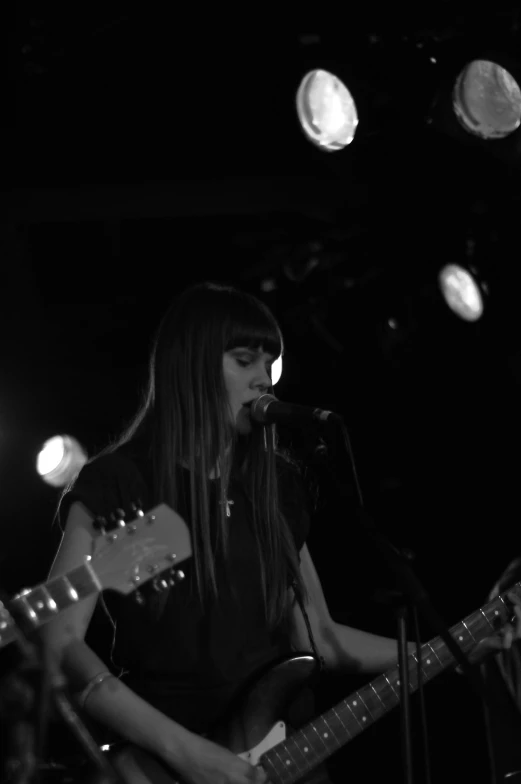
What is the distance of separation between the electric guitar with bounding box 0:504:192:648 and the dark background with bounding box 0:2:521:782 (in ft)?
4.70

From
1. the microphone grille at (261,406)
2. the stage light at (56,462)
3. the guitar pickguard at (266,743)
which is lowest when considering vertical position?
the guitar pickguard at (266,743)

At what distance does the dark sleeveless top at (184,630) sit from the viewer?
2645 millimetres

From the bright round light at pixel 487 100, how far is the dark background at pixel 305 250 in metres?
0.06

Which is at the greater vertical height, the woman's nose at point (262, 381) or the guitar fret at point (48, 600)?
the woman's nose at point (262, 381)

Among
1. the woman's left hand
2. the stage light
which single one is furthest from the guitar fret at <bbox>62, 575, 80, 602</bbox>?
the stage light

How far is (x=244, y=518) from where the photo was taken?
2.93 metres

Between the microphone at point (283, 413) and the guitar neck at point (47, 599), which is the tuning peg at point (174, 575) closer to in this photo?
the guitar neck at point (47, 599)

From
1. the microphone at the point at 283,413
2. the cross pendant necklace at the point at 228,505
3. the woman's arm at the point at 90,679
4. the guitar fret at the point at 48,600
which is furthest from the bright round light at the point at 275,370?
the guitar fret at the point at 48,600

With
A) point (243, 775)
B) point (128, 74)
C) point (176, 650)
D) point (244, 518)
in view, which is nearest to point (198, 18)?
point (128, 74)

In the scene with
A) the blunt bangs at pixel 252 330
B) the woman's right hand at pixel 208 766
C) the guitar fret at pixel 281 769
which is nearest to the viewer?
the woman's right hand at pixel 208 766

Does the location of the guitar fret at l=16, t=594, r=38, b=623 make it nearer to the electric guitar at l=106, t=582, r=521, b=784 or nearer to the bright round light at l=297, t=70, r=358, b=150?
the electric guitar at l=106, t=582, r=521, b=784

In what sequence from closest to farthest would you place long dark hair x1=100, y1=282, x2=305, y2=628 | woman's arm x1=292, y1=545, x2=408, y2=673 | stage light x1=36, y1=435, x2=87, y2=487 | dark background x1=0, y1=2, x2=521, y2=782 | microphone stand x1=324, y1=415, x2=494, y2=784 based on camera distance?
1. microphone stand x1=324, y1=415, x2=494, y2=784
2. long dark hair x1=100, y1=282, x2=305, y2=628
3. woman's arm x1=292, y1=545, x2=408, y2=673
4. dark background x1=0, y1=2, x2=521, y2=782
5. stage light x1=36, y1=435, x2=87, y2=487

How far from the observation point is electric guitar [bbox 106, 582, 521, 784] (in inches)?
101

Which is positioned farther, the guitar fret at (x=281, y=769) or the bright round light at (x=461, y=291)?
the bright round light at (x=461, y=291)
